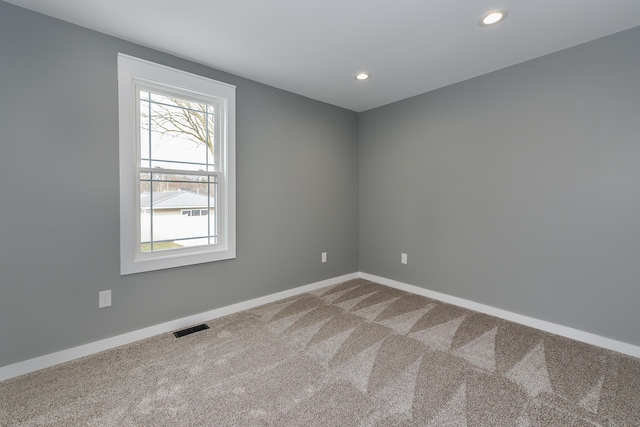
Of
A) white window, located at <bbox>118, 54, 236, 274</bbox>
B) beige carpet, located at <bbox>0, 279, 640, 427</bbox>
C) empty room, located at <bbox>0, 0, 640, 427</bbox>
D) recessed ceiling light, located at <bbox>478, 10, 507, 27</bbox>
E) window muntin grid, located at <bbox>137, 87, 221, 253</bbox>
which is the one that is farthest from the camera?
window muntin grid, located at <bbox>137, 87, 221, 253</bbox>

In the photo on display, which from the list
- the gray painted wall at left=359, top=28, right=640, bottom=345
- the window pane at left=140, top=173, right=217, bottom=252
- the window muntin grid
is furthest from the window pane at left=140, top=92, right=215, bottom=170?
the gray painted wall at left=359, top=28, right=640, bottom=345

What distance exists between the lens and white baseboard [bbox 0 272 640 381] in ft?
6.43

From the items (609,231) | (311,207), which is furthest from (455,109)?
(311,207)

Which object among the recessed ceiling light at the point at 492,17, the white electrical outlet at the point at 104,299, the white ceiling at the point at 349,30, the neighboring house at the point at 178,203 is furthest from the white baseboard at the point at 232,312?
the recessed ceiling light at the point at 492,17

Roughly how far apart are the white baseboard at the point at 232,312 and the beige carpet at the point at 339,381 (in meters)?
0.07

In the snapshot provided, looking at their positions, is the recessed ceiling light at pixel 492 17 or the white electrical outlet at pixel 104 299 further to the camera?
the white electrical outlet at pixel 104 299

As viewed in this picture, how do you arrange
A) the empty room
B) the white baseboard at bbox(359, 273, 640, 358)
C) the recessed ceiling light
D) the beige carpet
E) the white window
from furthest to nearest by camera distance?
1. the white window
2. the white baseboard at bbox(359, 273, 640, 358)
3. the recessed ceiling light
4. the empty room
5. the beige carpet

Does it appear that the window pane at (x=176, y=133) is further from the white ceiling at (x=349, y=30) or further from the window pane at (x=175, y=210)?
the white ceiling at (x=349, y=30)

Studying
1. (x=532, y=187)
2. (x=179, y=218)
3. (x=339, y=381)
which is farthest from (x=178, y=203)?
(x=532, y=187)

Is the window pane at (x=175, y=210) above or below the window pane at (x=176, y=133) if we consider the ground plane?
below

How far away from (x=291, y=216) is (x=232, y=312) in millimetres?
1223

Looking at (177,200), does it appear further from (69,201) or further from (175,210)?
(69,201)

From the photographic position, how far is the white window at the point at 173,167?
7.48ft

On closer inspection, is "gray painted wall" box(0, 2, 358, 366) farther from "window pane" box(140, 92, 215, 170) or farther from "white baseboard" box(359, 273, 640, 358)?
"white baseboard" box(359, 273, 640, 358)
